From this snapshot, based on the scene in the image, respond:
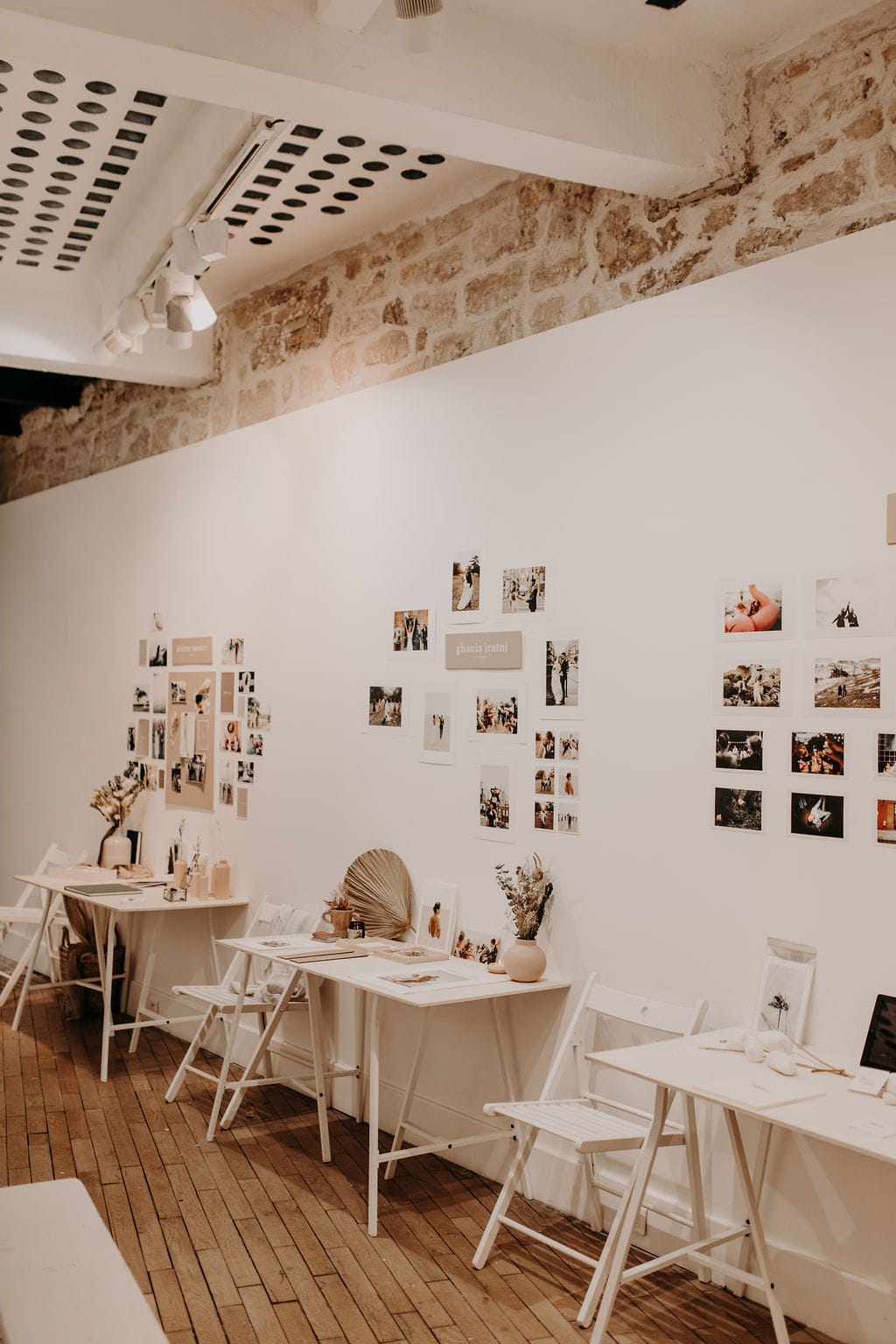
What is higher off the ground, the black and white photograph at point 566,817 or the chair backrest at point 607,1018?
the black and white photograph at point 566,817

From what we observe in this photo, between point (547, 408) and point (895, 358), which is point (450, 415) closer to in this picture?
point (547, 408)

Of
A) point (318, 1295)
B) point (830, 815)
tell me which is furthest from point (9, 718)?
point (830, 815)

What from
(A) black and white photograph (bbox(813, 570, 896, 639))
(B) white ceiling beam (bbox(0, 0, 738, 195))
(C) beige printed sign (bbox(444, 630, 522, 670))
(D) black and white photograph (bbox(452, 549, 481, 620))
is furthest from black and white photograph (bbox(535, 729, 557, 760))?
(B) white ceiling beam (bbox(0, 0, 738, 195))

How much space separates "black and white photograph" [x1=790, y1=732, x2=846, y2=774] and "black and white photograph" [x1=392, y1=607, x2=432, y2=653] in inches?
65.6

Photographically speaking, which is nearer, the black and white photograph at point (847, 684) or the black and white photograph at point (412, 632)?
the black and white photograph at point (847, 684)

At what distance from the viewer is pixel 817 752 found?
330cm

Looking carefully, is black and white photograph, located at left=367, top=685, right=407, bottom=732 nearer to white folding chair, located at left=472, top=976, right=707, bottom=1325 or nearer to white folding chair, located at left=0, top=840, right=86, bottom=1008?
white folding chair, located at left=472, top=976, right=707, bottom=1325

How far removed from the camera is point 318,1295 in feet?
10.8

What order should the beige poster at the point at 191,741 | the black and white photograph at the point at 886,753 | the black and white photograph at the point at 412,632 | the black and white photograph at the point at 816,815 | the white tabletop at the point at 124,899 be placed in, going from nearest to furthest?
the black and white photograph at the point at 886,753, the black and white photograph at the point at 816,815, the black and white photograph at the point at 412,632, the white tabletop at the point at 124,899, the beige poster at the point at 191,741

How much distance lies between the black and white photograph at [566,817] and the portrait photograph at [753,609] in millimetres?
831

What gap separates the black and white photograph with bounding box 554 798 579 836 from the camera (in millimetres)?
3973

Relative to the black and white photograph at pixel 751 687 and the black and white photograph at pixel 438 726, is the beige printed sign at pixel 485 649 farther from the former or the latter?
the black and white photograph at pixel 751 687

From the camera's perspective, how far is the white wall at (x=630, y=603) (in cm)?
321

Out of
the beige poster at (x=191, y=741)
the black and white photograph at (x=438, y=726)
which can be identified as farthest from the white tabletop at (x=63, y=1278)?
the beige poster at (x=191, y=741)
